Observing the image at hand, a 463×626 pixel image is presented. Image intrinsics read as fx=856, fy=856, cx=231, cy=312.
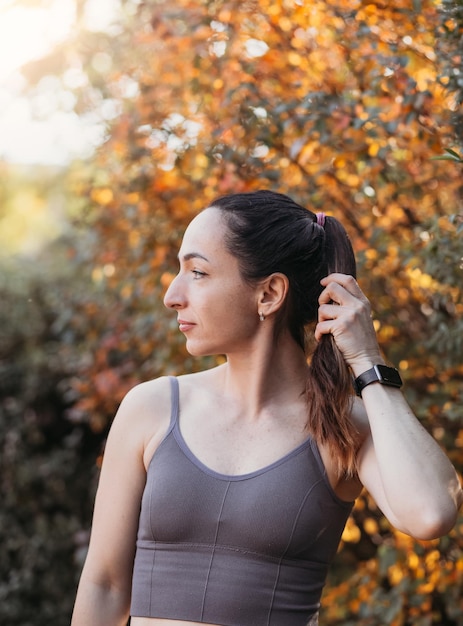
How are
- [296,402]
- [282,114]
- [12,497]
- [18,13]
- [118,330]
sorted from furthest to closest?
1. [18,13]
2. [12,497]
3. [118,330]
4. [282,114]
5. [296,402]

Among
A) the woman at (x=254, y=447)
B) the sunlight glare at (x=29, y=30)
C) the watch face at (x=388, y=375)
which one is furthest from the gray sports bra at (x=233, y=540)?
the sunlight glare at (x=29, y=30)

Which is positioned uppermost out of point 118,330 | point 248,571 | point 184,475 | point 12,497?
point 184,475

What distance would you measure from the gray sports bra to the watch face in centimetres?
24

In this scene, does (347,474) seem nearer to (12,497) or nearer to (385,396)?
(385,396)

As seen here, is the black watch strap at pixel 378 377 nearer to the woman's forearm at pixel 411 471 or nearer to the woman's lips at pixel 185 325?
the woman's forearm at pixel 411 471

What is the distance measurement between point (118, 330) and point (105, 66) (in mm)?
1391

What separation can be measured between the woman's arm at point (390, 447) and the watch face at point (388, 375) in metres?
0.01

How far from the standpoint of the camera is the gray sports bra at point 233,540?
1.83 m

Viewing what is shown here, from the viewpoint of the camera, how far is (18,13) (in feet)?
17.0

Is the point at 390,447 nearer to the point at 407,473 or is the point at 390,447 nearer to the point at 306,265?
the point at 407,473

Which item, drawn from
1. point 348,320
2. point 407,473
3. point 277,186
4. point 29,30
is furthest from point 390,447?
point 29,30

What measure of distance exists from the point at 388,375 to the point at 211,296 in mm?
423

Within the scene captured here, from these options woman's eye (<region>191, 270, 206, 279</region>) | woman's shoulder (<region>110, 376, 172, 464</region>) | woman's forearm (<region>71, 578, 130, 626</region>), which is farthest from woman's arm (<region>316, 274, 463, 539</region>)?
woman's forearm (<region>71, 578, 130, 626</region>)

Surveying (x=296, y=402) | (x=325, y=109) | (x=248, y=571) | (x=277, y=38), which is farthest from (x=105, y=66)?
(x=248, y=571)
